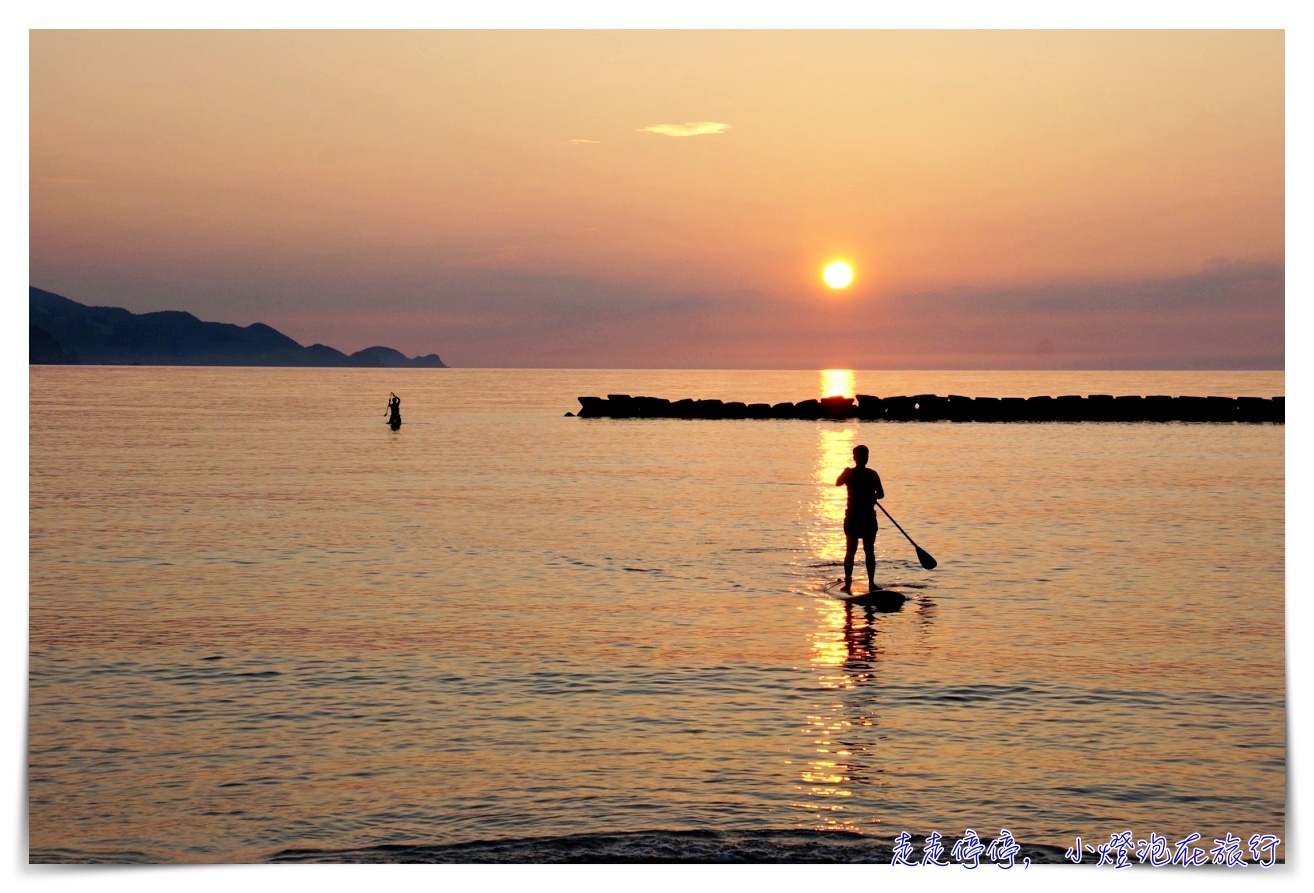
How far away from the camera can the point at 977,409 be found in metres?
107

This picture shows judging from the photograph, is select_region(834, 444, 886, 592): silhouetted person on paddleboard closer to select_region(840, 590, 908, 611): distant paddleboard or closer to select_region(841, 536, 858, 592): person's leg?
select_region(841, 536, 858, 592): person's leg

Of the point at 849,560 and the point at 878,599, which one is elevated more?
the point at 849,560

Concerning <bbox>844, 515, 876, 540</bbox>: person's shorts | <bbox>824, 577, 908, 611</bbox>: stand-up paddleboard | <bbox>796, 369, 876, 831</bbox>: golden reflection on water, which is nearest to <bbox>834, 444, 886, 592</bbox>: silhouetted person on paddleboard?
<bbox>844, 515, 876, 540</bbox>: person's shorts

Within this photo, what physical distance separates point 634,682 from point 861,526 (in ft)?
23.7

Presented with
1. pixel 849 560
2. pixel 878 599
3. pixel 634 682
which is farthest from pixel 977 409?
pixel 634 682

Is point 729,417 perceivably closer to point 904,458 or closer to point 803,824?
point 904,458

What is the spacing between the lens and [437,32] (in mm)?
14664

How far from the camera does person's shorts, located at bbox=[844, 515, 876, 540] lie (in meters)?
22.1

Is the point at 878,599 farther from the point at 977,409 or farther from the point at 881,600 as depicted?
the point at 977,409

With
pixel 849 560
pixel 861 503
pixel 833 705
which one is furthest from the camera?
pixel 849 560

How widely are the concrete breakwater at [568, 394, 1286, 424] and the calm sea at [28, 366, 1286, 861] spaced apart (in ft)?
213

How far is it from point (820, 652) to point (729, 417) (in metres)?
92.5

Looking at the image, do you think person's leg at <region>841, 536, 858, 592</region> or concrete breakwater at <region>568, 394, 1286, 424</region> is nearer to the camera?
person's leg at <region>841, 536, 858, 592</region>

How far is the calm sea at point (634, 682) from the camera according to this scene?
450 inches
